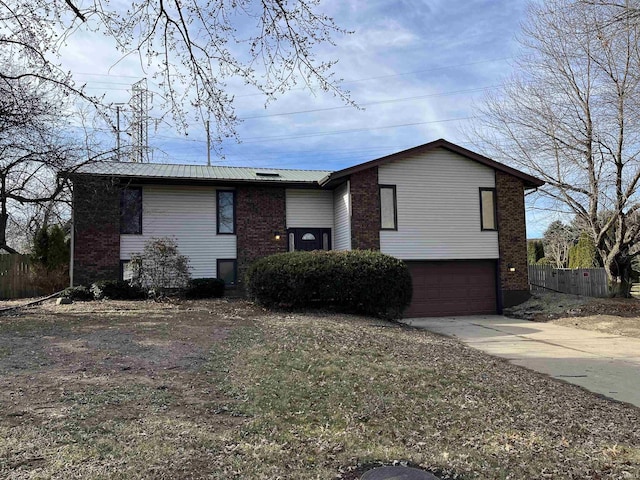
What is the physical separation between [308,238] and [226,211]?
2.95m

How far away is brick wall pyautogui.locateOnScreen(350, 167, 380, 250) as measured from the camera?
49.6 ft

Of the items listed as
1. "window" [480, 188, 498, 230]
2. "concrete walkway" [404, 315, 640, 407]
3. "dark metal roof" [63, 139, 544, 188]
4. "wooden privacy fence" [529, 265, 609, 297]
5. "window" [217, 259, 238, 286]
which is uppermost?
"dark metal roof" [63, 139, 544, 188]

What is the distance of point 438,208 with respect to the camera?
16062 millimetres

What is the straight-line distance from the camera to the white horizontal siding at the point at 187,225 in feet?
50.2

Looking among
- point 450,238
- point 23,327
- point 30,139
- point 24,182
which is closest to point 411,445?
point 23,327

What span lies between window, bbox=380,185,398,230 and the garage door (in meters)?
1.46

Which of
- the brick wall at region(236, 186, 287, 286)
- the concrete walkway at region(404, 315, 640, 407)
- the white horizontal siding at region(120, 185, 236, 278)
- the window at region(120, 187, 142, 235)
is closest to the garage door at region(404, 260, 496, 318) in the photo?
the concrete walkway at region(404, 315, 640, 407)

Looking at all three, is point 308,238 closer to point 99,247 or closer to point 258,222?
point 258,222

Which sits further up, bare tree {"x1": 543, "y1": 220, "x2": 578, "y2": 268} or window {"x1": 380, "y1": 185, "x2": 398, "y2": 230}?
window {"x1": 380, "y1": 185, "x2": 398, "y2": 230}

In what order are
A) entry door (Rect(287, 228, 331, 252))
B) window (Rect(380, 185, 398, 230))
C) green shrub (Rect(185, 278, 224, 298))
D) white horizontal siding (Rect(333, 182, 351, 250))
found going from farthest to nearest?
entry door (Rect(287, 228, 331, 252)), window (Rect(380, 185, 398, 230)), white horizontal siding (Rect(333, 182, 351, 250)), green shrub (Rect(185, 278, 224, 298))

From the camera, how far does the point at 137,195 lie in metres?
15.3

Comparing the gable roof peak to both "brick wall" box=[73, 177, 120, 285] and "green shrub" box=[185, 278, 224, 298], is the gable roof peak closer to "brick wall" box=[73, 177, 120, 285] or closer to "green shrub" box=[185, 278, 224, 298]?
"green shrub" box=[185, 278, 224, 298]

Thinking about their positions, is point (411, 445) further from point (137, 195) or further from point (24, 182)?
point (137, 195)

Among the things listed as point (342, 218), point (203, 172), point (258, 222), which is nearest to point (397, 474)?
point (342, 218)
